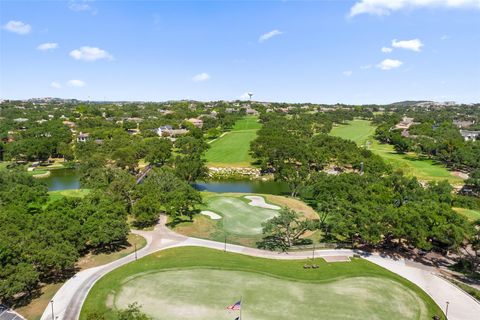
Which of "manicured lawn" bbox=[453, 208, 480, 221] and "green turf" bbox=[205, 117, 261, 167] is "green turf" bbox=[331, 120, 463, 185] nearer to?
"manicured lawn" bbox=[453, 208, 480, 221]

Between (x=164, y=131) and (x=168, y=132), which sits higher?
(x=164, y=131)

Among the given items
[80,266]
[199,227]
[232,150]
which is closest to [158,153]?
[232,150]

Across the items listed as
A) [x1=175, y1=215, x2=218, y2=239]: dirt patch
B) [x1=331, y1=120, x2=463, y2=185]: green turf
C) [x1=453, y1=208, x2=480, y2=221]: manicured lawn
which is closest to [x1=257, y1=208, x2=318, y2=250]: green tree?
[x1=175, y1=215, x2=218, y2=239]: dirt patch

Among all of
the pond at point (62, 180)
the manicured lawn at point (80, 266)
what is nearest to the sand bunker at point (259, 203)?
the manicured lawn at point (80, 266)

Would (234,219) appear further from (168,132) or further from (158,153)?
(168,132)

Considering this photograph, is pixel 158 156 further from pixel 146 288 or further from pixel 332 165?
pixel 146 288

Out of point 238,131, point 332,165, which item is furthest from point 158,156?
point 238,131
